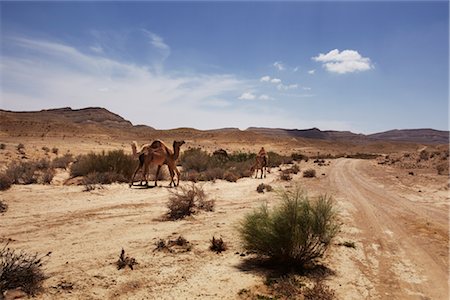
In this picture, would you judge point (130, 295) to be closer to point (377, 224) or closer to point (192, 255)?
point (192, 255)

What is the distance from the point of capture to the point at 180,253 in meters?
7.67

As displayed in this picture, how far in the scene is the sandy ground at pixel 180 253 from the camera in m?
6.24

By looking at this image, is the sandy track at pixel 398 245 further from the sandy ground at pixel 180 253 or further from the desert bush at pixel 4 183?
the desert bush at pixel 4 183

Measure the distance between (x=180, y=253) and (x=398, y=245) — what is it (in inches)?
195

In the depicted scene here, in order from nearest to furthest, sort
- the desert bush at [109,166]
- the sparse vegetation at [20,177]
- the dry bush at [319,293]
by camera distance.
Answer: the dry bush at [319,293] < the sparse vegetation at [20,177] < the desert bush at [109,166]

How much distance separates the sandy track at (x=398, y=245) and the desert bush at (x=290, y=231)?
0.91 meters

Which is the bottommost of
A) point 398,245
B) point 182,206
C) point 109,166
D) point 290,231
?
point 398,245

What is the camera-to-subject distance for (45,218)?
981cm

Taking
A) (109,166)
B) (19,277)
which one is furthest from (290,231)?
(109,166)

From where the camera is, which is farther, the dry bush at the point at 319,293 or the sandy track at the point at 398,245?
the sandy track at the point at 398,245

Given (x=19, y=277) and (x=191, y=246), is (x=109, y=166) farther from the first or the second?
(x=19, y=277)

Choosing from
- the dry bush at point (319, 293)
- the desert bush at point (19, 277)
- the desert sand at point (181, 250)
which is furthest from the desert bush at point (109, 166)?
the dry bush at point (319, 293)

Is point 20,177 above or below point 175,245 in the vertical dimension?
above

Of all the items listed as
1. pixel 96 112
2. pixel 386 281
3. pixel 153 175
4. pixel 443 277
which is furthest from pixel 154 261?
pixel 96 112
